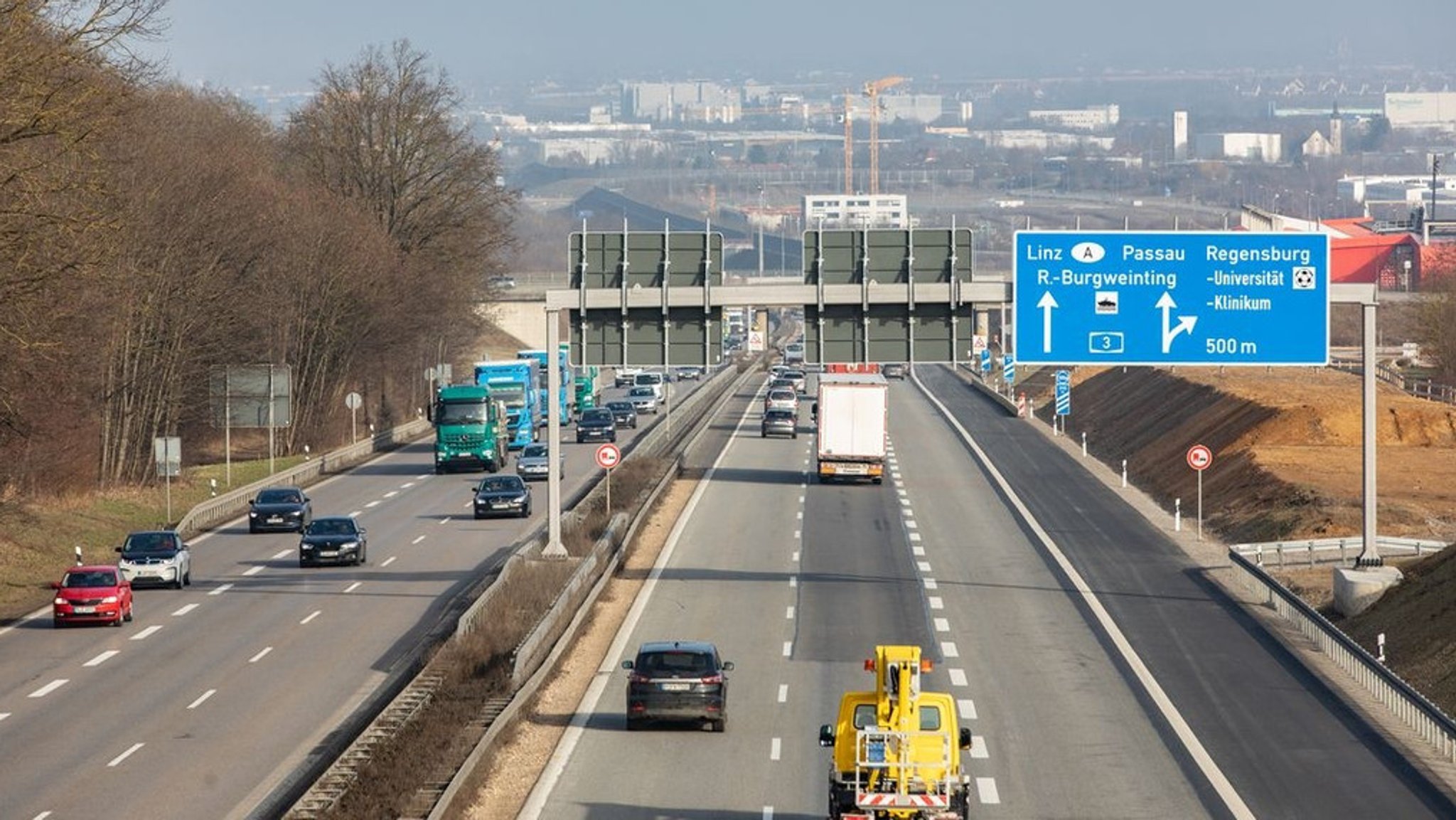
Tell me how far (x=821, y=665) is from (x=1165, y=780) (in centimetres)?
1045

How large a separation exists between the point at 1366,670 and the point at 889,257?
15.3 m

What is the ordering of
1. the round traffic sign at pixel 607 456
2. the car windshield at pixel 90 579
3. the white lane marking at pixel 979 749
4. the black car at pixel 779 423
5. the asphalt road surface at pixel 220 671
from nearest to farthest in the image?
the asphalt road surface at pixel 220 671, the white lane marking at pixel 979 749, the car windshield at pixel 90 579, the round traffic sign at pixel 607 456, the black car at pixel 779 423

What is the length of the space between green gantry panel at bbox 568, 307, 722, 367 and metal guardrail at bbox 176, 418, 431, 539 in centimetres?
1855

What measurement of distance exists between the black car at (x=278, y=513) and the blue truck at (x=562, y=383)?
2735 cm

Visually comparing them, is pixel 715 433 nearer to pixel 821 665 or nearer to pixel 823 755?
pixel 821 665

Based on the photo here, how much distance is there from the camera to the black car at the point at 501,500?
65438 mm

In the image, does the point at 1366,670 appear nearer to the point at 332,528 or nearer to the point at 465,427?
the point at 332,528

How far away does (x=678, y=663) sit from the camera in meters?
32.8

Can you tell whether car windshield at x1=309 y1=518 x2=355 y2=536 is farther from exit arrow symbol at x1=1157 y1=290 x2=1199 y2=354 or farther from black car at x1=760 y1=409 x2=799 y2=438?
black car at x1=760 y1=409 x2=799 y2=438

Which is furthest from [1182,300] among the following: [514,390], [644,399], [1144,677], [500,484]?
[644,399]

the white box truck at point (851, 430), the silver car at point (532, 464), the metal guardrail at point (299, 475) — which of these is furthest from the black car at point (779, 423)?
the white box truck at point (851, 430)

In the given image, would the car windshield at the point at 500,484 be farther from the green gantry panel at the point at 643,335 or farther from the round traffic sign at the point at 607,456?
the green gantry panel at the point at 643,335

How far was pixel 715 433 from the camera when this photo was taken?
97.2 meters

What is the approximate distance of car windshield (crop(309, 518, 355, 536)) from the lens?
5534cm
